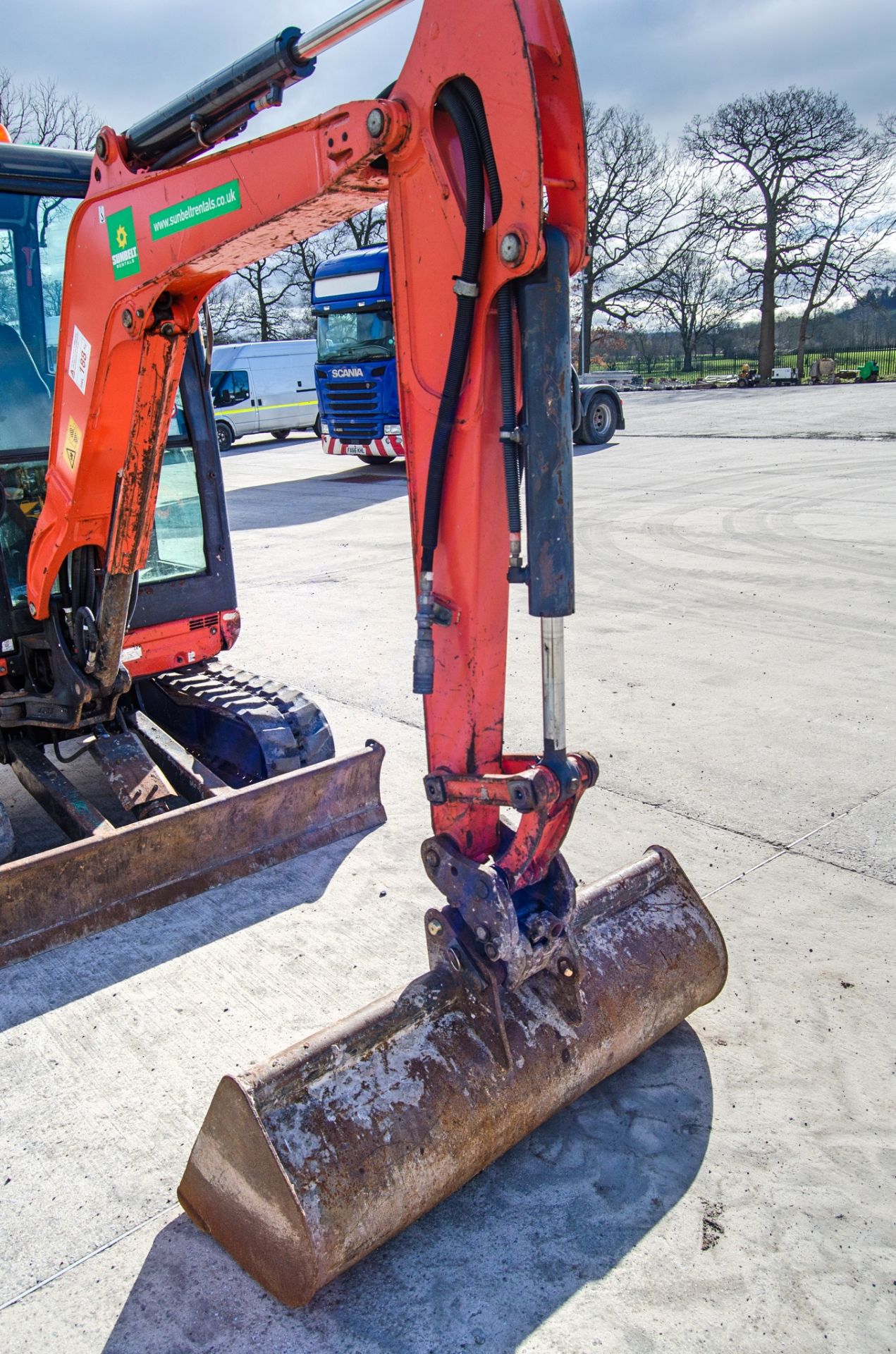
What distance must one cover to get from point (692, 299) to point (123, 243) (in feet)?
153

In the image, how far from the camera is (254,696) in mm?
5262

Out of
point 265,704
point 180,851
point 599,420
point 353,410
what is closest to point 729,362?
point 599,420

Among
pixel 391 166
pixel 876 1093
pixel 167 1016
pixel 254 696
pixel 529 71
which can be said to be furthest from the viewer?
pixel 254 696

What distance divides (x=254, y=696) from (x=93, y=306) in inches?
79.1

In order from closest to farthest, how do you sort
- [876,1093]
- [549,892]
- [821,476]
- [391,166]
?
[391,166] < [549,892] < [876,1093] < [821,476]

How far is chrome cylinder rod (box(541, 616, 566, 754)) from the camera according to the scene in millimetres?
2668

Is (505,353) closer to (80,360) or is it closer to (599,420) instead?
(80,360)

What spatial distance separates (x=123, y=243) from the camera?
3.64m

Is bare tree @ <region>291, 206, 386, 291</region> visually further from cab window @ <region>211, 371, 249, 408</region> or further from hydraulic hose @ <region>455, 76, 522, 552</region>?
hydraulic hose @ <region>455, 76, 522, 552</region>

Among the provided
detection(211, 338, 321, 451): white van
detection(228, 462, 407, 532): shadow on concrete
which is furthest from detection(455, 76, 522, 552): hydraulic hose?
detection(211, 338, 321, 451): white van

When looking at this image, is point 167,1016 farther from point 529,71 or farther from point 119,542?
point 529,71

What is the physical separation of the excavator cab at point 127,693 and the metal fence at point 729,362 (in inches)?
1335

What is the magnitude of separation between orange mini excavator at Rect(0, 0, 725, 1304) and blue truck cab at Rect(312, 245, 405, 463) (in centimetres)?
1430

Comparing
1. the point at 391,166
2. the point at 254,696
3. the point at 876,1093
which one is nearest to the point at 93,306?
the point at 391,166
